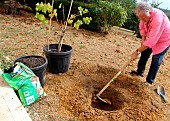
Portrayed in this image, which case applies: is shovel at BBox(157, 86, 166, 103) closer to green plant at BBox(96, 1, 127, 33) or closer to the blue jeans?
the blue jeans

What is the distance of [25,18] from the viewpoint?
7305 mm

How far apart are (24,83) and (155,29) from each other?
6.38ft

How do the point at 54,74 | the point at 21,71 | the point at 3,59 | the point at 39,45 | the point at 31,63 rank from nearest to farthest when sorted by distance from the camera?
1. the point at 21,71
2. the point at 31,63
3. the point at 54,74
4. the point at 3,59
5. the point at 39,45

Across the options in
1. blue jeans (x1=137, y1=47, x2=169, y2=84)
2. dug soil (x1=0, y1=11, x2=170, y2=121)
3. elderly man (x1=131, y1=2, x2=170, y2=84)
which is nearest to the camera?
dug soil (x1=0, y1=11, x2=170, y2=121)

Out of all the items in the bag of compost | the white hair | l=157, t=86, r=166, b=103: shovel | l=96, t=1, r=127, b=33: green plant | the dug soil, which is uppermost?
the white hair

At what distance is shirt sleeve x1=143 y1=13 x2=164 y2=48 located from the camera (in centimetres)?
286

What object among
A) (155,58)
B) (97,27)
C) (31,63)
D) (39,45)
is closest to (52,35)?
(39,45)

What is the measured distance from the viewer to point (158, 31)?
9.49 feet

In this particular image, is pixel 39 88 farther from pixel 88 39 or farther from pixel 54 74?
pixel 88 39

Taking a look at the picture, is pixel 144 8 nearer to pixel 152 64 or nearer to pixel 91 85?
pixel 152 64

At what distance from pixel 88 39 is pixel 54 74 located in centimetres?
249

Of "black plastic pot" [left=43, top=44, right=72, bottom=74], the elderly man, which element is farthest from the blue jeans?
"black plastic pot" [left=43, top=44, right=72, bottom=74]

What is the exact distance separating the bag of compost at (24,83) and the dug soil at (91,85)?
5.0 inches

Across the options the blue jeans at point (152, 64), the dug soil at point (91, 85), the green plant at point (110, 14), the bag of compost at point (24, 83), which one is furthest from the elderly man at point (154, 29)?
the green plant at point (110, 14)
